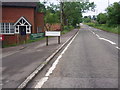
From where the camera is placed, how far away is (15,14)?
31.9 metres

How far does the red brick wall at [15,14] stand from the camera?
31438 millimetres

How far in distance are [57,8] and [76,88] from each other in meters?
56.3

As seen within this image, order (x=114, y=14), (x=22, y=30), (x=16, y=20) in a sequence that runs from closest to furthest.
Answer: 1. (x=16, y=20)
2. (x=22, y=30)
3. (x=114, y=14)

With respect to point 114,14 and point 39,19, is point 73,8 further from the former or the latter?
point 39,19

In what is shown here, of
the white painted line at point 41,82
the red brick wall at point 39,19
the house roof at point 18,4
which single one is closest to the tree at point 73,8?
the red brick wall at point 39,19

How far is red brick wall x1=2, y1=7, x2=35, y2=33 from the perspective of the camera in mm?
31438

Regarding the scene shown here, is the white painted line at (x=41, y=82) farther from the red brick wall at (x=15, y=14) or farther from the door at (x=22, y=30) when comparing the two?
the door at (x=22, y=30)

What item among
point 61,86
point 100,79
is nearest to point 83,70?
point 100,79

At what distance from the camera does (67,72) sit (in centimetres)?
759

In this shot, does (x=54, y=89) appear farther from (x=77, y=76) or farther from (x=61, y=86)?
(x=77, y=76)

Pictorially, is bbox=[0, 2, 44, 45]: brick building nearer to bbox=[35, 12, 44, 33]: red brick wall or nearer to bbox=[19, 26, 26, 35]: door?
bbox=[19, 26, 26, 35]: door

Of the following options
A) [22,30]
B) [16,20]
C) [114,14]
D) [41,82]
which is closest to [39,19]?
[22,30]

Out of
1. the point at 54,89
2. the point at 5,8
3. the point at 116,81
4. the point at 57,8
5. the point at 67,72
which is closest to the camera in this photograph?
the point at 54,89

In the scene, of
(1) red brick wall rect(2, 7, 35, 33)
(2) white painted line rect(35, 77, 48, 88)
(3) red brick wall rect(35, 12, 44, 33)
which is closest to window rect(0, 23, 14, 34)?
(1) red brick wall rect(2, 7, 35, 33)
